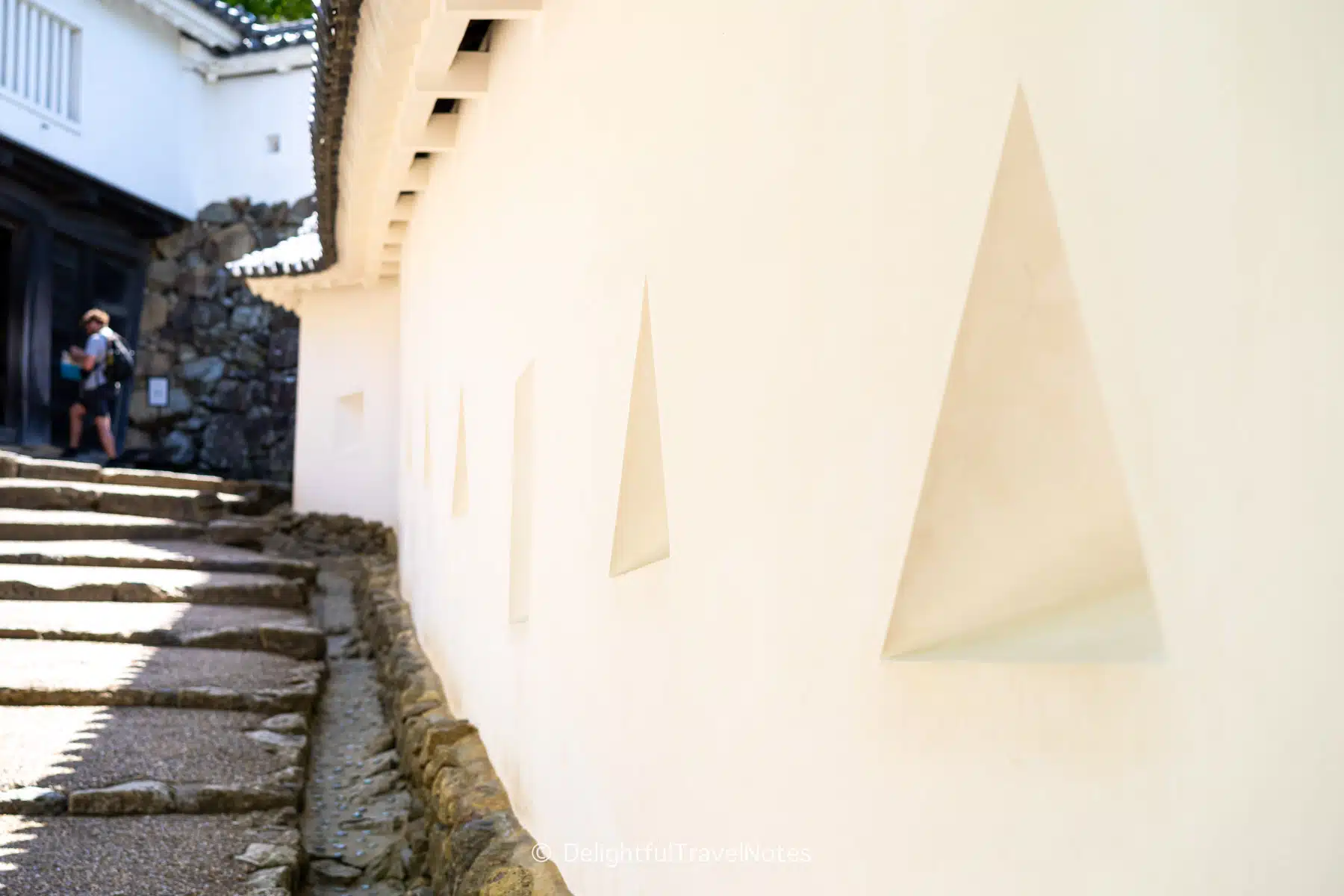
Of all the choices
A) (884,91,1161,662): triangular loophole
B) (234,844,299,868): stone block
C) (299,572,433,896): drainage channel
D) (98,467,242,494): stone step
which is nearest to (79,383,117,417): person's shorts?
(98,467,242,494): stone step

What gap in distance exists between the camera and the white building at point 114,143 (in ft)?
41.0

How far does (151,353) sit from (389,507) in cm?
530

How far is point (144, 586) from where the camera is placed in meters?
8.16

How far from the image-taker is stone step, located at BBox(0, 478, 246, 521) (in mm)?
10320

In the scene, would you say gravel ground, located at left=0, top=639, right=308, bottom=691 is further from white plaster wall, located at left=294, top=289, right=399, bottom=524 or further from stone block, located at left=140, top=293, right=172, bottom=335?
stone block, located at left=140, top=293, right=172, bottom=335

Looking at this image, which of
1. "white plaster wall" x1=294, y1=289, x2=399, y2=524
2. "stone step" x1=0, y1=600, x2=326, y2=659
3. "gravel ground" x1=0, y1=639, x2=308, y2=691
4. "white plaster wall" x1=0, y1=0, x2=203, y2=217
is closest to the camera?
"gravel ground" x1=0, y1=639, x2=308, y2=691

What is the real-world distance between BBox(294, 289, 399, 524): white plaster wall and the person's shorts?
2.11 metres

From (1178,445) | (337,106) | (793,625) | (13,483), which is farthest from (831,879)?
(13,483)

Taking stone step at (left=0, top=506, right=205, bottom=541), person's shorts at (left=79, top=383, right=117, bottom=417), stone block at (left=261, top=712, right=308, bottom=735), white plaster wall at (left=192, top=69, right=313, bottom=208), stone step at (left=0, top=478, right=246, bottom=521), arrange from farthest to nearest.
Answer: white plaster wall at (left=192, top=69, right=313, bottom=208) → person's shorts at (left=79, top=383, right=117, bottom=417) → stone step at (left=0, top=478, right=246, bottom=521) → stone step at (left=0, top=506, right=205, bottom=541) → stone block at (left=261, top=712, right=308, bottom=735)

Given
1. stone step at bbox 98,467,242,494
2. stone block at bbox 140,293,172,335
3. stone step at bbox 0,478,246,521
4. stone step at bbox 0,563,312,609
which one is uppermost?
stone block at bbox 140,293,172,335

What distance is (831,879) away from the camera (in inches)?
62.4

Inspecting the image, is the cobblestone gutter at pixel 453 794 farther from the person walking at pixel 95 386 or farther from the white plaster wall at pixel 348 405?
the person walking at pixel 95 386

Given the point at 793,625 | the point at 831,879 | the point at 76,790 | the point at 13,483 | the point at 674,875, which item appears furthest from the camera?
the point at 13,483

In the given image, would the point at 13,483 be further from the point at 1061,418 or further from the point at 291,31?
the point at 1061,418
